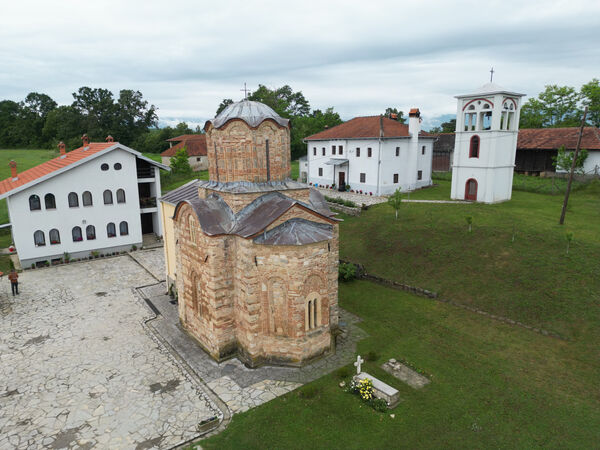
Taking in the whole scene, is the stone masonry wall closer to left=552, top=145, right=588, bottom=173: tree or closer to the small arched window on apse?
the small arched window on apse

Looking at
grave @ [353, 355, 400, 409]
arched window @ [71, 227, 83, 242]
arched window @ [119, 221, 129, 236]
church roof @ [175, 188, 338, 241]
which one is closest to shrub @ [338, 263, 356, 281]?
church roof @ [175, 188, 338, 241]

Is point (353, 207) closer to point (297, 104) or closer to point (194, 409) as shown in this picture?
point (194, 409)

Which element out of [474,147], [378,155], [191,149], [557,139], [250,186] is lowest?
[250,186]

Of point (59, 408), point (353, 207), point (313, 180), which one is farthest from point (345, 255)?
point (313, 180)

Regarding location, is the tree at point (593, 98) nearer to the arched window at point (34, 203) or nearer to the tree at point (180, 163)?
the tree at point (180, 163)

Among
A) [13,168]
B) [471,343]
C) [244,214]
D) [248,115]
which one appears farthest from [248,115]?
[13,168]

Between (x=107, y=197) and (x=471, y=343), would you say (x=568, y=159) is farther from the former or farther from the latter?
(x=107, y=197)
